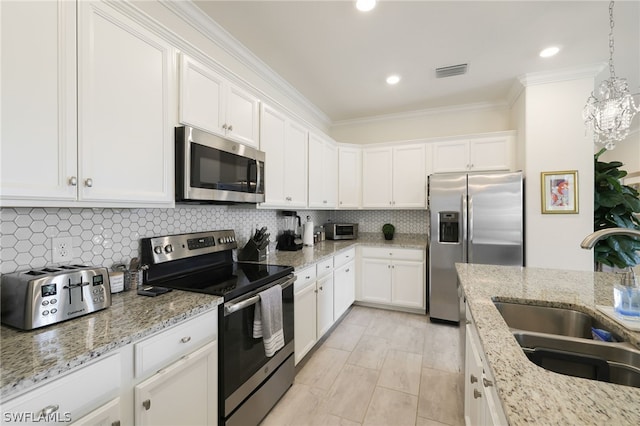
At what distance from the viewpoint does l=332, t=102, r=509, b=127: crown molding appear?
148 inches

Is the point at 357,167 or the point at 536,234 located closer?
the point at 536,234

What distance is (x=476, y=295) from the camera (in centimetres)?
139

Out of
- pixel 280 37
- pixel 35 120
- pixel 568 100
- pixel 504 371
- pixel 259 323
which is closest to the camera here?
pixel 504 371

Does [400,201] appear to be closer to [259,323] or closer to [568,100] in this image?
[568,100]

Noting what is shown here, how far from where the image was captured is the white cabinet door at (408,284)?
349 cm

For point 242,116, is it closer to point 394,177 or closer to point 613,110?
point 394,177

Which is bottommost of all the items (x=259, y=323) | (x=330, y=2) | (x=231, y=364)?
(x=231, y=364)

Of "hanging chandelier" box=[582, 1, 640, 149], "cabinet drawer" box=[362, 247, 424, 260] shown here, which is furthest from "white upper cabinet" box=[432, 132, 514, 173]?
"hanging chandelier" box=[582, 1, 640, 149]

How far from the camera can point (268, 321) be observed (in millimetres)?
1671

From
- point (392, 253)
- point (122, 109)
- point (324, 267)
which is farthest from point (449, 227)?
point (122, 109)

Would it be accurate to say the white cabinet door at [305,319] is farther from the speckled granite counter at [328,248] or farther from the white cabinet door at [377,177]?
the white cabinet door at [377,177]

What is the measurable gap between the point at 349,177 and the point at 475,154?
1.67 metres

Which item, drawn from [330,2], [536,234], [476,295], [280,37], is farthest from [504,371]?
A: [536,234]

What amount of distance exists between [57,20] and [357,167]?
3465 millimetres
